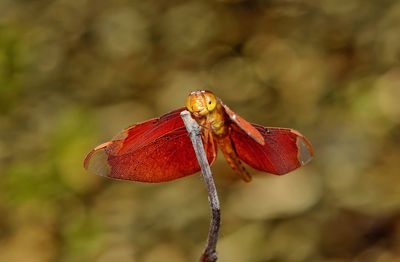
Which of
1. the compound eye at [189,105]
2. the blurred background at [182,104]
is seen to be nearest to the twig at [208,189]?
the compound eye at [189,105]

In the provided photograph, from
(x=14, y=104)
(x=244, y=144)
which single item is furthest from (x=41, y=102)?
(x=244, y=144)

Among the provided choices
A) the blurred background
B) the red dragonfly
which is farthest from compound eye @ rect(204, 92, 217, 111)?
the blurred background

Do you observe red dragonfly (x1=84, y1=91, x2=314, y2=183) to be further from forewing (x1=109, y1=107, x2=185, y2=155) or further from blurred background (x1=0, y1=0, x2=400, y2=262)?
blurred background (x1=0, y1=0, x2=400, y2=262)

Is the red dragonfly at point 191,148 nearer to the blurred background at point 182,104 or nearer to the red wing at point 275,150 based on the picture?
the red wing at point 275,150

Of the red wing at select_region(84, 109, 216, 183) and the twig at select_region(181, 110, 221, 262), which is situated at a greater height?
the red wing at select_region(84, 109, 216, 183)

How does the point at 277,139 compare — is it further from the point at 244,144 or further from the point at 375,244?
the point at 375,244

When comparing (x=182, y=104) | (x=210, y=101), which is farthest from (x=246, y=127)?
(x=182, y=104)

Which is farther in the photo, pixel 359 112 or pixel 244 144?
pixel 359 112
